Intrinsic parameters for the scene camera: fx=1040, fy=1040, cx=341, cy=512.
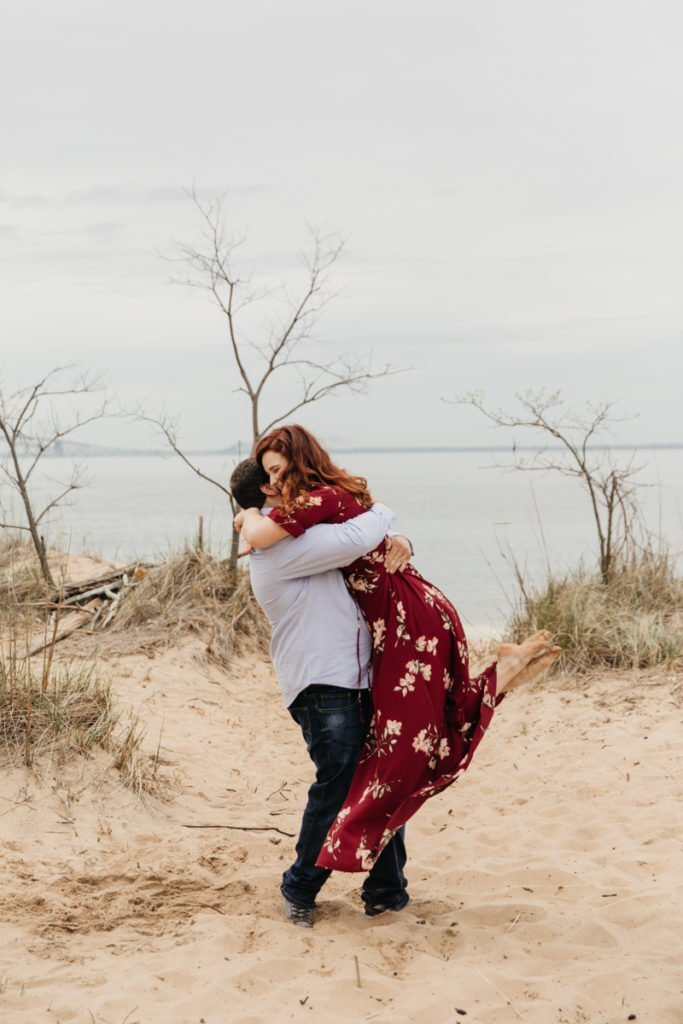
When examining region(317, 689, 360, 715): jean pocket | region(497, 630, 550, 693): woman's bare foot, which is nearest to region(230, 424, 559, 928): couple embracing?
region(317, 689, 360, 715): jean pocket

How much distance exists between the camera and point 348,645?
359 centimetres

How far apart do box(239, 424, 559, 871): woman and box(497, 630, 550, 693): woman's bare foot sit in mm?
327

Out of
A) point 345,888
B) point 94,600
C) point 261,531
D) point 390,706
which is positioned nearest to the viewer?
point 261,531

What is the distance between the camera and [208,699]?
24.0ft

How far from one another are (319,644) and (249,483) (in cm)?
61

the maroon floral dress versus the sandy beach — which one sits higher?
the maroon floral dress

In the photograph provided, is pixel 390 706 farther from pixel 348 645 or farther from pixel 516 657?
pixel 516 657

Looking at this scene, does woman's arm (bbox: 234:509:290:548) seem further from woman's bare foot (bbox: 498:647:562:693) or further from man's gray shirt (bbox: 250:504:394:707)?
woman's bare foot (bbox: 498:647:562:693)

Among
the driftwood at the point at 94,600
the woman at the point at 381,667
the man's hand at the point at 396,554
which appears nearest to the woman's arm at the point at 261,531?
the woman at the point at 381,667

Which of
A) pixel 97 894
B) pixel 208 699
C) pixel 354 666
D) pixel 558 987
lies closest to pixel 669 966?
pixel 558 987

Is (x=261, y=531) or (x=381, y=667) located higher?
(x=261, y=531)

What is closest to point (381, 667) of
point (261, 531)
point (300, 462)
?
point (261, 531)

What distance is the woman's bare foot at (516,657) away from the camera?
3900mm

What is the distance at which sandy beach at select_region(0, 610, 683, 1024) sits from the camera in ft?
10.8
